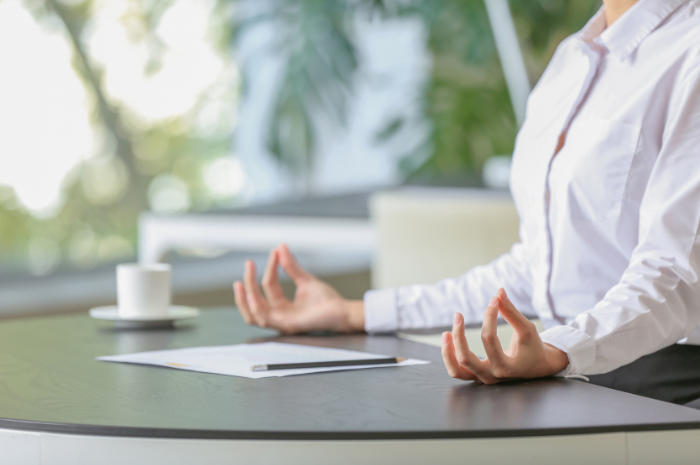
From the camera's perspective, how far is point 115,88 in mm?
3523

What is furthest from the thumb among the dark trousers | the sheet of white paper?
the dark trousers

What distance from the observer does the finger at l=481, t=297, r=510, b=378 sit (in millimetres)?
797

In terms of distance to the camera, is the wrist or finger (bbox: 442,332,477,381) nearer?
finger (bbox: 442,332,477,381)

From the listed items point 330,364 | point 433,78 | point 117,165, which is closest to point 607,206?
point 330,364

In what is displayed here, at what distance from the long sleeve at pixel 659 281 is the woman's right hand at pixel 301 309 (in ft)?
1.30

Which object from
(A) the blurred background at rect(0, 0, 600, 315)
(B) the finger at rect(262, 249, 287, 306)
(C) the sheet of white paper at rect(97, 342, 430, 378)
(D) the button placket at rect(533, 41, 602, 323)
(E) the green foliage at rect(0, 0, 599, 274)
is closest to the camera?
(C) the sheet of white paper at rect(97, 342, 430, 378)

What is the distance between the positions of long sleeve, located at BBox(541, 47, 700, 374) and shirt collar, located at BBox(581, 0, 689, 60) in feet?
0.45

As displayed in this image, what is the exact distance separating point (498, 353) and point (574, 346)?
0.11 metres

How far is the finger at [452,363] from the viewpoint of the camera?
2.68ft

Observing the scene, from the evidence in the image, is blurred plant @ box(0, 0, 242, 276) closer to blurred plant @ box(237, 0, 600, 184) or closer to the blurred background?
the blurred background

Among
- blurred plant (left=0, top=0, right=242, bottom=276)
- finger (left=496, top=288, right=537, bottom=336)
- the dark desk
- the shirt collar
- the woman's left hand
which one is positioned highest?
blurred plant (left=0, top=0, right=242, bottom=276)

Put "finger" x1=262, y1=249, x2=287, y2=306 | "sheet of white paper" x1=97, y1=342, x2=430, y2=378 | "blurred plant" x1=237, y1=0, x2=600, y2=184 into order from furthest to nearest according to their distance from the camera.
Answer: "blurred plant" x1=237, y1=0, x2=600, y2=184 < "finger" x1=262, y1=249, x2=287, y2=306 < "sheet of white paper" x1=97, y1=342, x2=430, y2=378

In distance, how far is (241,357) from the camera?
3.25ft

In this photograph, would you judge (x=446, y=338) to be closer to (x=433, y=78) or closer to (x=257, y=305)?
(x=257, y=305)
